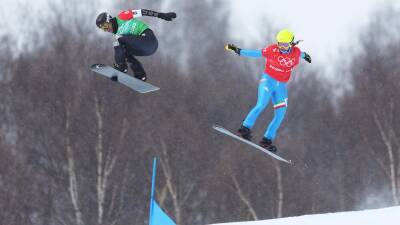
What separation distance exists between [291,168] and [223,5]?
31.6 ft

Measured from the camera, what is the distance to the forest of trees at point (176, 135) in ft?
104

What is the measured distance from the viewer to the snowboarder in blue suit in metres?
12.5

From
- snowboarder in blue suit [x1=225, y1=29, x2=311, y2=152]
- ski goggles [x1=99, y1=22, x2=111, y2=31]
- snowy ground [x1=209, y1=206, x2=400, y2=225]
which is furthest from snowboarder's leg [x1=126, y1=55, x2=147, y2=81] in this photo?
snowy ground [x1=209, y1=206, x2=400, y2=225]

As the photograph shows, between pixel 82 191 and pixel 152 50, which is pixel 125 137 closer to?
pixel 82 191

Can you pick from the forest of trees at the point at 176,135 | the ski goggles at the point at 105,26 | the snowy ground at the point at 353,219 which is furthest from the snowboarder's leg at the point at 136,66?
the forest of trees at the point at 176,135

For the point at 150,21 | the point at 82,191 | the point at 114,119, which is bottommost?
the point at 82,191

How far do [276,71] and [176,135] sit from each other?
2123 cm

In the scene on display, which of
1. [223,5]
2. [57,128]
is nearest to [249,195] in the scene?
[57,128]

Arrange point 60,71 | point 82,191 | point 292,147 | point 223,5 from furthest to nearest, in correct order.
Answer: point 223,5
point 292,147
point 60,71
point 82,191

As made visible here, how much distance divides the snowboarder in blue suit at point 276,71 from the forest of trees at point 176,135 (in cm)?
1703

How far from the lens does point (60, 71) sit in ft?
111

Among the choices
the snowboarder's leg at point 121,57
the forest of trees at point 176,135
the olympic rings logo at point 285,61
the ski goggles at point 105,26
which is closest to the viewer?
the olympic rings logo at point 285,61

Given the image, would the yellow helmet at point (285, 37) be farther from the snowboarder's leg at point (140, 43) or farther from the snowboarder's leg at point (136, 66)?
the snowboarder's leg at point (136, 66)

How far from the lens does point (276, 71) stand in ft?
41.8
